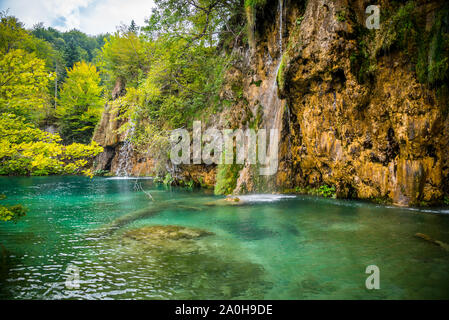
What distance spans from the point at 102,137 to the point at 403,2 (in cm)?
2704

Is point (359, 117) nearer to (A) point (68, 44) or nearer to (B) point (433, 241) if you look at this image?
(B) point (433, 241)

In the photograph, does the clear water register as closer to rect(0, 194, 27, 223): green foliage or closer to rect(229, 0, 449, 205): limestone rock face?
rect(0, 194, 27, 223): green foliage

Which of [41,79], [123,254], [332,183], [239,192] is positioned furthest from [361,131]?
[41,79]

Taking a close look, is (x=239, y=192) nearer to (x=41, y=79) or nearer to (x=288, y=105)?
(x=288, y=105)

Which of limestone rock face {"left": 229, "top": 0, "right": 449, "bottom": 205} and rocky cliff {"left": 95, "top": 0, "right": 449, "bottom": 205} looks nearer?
rocky cliff {"left": 95, "top": 0, "right": 449, "bottom": 205}

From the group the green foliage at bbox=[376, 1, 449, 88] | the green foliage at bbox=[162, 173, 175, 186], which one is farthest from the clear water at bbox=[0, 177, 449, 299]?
the green foliage at bbox=[162, 173, 175, 186]

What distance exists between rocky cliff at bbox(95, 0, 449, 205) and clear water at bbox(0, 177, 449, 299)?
6.04ft

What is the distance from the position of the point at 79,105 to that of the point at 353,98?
3046 centimetres

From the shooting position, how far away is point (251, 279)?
12.5ft

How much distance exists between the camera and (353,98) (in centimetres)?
951

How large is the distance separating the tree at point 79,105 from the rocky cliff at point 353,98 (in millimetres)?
23860

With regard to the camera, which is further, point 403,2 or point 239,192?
point 239,192

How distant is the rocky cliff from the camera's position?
26.6ft
